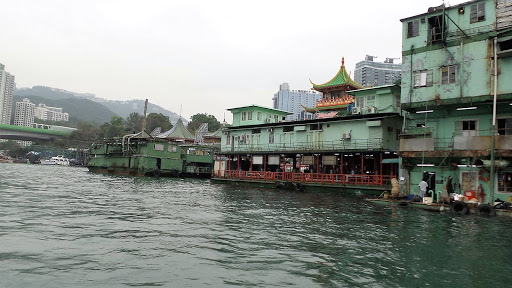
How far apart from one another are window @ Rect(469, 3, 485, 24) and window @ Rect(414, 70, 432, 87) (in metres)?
4.05

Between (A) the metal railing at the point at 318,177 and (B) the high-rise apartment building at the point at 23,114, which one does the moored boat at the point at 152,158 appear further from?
(B) the high-rise apartment building at the point at 23,114

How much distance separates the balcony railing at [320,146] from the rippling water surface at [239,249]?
14.9m

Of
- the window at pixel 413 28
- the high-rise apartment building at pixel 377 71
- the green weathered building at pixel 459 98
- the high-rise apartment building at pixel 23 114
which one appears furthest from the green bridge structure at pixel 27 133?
the green weathered building at pixel 459 98

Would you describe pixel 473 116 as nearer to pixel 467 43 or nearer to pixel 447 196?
pixel 467 43

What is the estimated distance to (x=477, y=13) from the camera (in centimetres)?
2270

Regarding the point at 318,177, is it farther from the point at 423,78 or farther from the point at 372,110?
the point at 423,78

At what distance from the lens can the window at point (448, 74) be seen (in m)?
23.4

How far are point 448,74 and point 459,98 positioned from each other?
214 centimetres

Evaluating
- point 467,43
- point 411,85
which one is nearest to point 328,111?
point 411,85

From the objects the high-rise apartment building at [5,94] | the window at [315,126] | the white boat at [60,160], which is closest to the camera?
the window at [315,126]

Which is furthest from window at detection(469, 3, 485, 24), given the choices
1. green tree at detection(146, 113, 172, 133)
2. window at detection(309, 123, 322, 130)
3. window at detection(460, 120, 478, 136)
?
green tree at detection(146, 113, 172, 133)

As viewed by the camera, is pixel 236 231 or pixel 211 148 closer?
pixel 236 231

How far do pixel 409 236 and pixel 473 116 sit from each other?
49.9ft

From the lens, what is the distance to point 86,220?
12984mm
